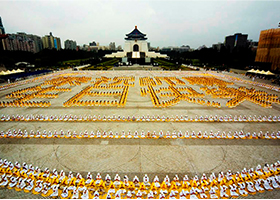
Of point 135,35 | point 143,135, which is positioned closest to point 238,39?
point 135,35

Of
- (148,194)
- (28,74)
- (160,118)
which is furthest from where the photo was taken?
(28,74)

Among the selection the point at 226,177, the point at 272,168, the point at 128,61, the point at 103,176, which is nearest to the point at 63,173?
the point at 103,176

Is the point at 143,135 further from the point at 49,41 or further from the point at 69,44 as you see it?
the point at 69,44

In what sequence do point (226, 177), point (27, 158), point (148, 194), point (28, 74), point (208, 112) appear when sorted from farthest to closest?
1. point (28, 74)
2. point (208, 112)
3. point (27, 158)
4. point (226, 177)
5. point (148, 194)

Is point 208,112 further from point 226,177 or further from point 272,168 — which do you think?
point 226,177

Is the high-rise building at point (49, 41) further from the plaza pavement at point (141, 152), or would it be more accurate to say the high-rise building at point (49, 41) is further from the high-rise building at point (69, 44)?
the plaza pavement at point (141, 152)

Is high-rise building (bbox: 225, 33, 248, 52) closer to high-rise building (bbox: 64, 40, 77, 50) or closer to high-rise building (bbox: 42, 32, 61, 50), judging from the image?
high-rise building (bbox: 42, 32, 61, 50)
